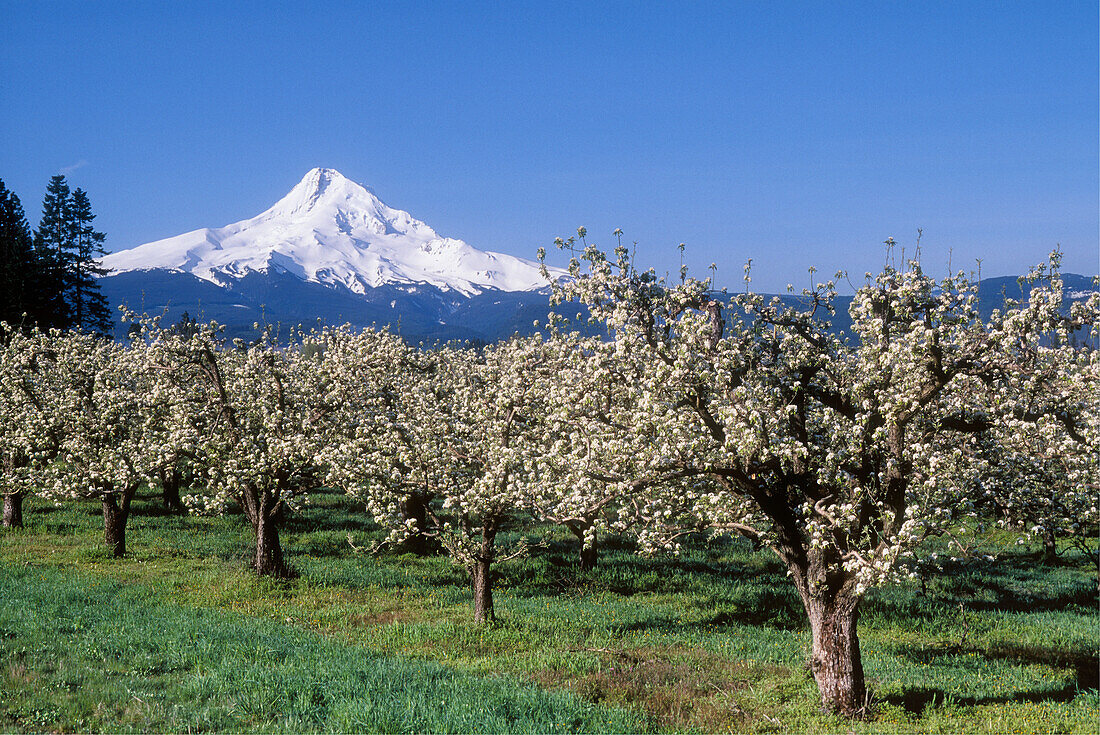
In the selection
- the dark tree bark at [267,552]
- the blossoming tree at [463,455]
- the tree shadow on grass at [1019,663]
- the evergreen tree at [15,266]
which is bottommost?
the tree shadow on grass at [1019,663]

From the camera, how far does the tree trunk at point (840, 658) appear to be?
1339 cm

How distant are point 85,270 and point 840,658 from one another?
305 ft

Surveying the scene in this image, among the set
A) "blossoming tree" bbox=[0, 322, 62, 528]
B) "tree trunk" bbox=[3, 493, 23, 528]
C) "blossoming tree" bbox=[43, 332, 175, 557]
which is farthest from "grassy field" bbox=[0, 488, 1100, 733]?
"tree trunk" bbox=[3, 493, 23, 528]

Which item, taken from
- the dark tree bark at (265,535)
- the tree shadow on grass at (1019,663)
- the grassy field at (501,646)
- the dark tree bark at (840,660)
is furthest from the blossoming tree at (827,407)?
the dark tree bark at (265,535)

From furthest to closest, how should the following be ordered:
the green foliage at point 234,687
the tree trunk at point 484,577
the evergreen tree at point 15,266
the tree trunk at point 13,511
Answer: the evergreen tree at point 15,266
the tree trunk at point 13,511
the tree trunk at point 484,577
the green foliage at point 234,687

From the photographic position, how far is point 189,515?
37094mm

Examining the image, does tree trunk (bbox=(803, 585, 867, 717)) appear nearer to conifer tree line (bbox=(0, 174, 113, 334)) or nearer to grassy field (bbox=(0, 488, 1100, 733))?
grassy field (bbox=(0, 488, 1100, 733))

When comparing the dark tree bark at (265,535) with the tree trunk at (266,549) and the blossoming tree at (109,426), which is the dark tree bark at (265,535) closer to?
the tree trunk at (266,549)

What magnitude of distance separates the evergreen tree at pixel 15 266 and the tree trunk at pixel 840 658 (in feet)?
236

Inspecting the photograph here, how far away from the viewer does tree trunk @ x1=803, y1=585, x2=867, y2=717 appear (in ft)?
43.9

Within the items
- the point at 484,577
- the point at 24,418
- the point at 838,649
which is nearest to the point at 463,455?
the point at 484,577

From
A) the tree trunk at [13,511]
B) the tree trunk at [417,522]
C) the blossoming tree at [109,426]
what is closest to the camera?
the blossoming tree at [109,426]

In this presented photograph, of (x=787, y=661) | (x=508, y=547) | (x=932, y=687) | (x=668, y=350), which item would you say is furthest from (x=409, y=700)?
(x=508, y=547)

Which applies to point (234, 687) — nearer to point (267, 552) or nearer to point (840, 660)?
point (840, 660)
